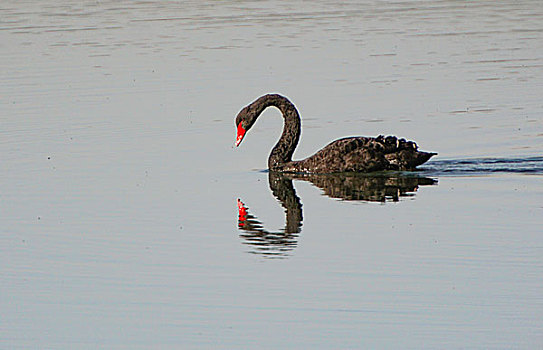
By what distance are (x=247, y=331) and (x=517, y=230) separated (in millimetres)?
2831

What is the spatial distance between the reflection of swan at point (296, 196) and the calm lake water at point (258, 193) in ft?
0.10

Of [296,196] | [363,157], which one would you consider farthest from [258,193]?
[363,157]

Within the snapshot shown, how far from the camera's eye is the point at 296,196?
1042 cm

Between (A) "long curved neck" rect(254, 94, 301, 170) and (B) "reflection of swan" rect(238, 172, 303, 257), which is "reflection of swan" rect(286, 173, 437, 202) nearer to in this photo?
(A) "long curved neck" rect(254, 94, 301, 170)

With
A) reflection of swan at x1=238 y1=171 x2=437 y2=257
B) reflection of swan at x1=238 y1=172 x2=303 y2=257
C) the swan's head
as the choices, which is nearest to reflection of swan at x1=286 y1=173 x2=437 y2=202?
reflection of swan at x1=238 y1=171 x2=437 y2=257

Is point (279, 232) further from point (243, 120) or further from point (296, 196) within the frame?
point (243, 120)

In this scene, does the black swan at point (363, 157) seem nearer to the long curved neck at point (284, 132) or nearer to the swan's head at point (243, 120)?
the long curved neck at point (284, 132)

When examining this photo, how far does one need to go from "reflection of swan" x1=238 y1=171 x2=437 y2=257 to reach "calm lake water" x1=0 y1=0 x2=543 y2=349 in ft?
0.10

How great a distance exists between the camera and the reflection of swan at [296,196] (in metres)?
8.54

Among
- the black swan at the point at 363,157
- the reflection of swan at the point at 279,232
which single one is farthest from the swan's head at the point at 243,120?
the reflection of swan at the point at 279,232

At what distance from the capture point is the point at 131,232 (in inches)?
345

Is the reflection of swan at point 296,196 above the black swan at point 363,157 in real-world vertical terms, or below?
below

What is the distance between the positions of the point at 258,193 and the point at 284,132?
64.7 inches

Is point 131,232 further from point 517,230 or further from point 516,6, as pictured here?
point 516,6
